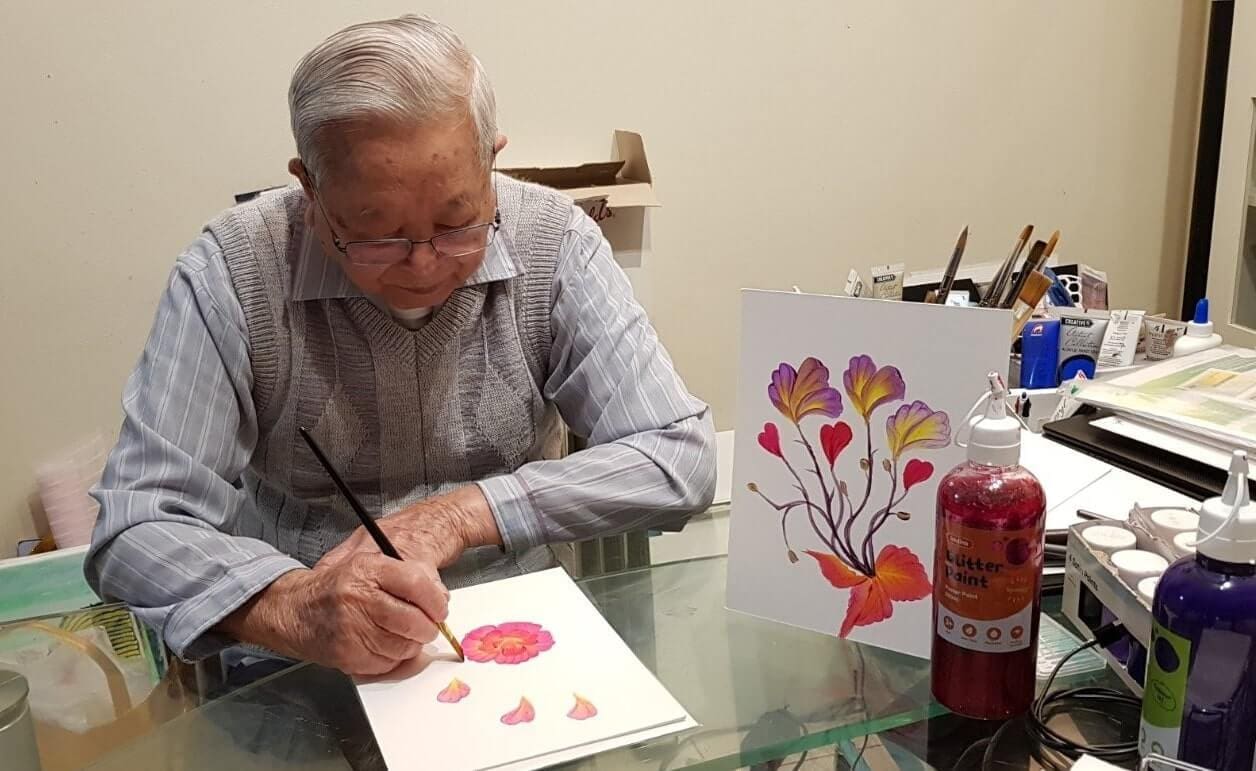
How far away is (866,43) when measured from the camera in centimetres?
232

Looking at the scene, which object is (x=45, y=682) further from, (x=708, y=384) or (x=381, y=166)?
(x=708, y=384)

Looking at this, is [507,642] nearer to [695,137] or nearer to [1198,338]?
[1198,338]

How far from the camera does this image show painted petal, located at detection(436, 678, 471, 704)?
844 mm

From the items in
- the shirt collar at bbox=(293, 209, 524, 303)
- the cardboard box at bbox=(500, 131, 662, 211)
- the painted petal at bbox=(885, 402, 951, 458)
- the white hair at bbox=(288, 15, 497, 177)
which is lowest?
the painted petal at bbox=(885, 402, 951, 458)

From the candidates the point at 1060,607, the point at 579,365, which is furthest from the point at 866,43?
the point at 1060,607

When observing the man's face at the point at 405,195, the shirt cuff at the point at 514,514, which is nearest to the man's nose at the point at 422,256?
the man's face at the point at 405,195

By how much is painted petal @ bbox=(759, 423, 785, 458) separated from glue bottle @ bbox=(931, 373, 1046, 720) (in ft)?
0.65

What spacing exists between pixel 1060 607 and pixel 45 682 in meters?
1.22

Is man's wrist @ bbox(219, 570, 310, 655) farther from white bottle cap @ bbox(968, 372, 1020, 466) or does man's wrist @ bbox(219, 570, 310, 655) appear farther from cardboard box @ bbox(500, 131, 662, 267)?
cardboard box @ bbox(500, 131, 662, 267)

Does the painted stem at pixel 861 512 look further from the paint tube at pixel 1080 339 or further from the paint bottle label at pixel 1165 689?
the paint tube at pixel 1080 339

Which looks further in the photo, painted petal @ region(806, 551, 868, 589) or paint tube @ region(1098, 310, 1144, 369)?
paint tube @ region(1098, 310, 1144, 369)

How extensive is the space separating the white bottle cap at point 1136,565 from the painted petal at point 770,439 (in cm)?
29

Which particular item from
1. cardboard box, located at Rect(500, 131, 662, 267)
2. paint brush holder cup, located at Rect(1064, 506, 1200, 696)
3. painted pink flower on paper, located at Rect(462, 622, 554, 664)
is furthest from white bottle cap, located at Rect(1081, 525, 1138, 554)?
cardboard box, located at Rect(500, 131, 662, 267)

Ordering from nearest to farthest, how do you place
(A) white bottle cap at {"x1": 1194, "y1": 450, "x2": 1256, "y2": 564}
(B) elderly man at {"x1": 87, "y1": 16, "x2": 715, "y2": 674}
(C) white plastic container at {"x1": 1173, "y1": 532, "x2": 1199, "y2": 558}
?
→ (A) white bottle cap at {"x1": 1194, "y1": 450, "x2": 1256, "y2": 564} < (C) white plastic container at {"x1": 1173, "y1": 532, "x2": 1199, "y2": 558} < (B) elderly man at {"x1": 87, "y1": 16, "x2": 715, "y2": 674}
